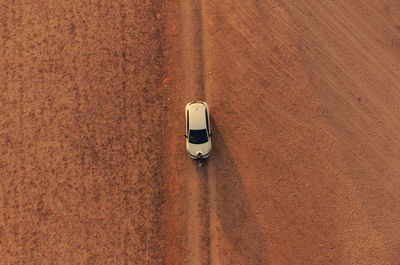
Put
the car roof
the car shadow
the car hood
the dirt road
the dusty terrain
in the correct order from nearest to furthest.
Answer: the car roof, the car hood, the dusty terrain, the car shadow, the dirt road

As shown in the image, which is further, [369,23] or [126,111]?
[369,23]

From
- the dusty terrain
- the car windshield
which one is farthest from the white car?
the dusty terrain

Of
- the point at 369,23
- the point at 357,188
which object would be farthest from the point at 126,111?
the point at 369,23

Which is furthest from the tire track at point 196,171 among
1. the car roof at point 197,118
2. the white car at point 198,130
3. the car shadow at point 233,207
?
the car roof at point 197,118

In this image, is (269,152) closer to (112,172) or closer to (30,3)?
(112,172)

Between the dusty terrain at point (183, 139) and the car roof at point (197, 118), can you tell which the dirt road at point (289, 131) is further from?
the car roof at point (197, 118)

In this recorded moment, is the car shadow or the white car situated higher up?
the white car

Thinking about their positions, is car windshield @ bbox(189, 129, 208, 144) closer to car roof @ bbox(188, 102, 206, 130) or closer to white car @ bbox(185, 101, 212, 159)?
white car @ bbox(185, 101, 212, 159)
